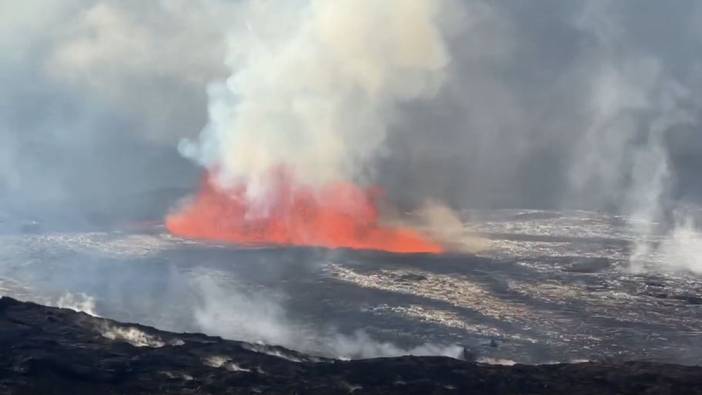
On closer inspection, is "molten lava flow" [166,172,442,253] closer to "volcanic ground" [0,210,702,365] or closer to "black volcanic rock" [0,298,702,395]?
"volcanic ground" [0,210,702,365]

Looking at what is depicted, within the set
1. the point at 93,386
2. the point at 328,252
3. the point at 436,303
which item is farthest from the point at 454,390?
the point at 328,252

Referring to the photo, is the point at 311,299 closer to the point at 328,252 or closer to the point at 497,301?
the point at 497,301

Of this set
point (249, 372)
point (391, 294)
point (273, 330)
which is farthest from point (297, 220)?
point (249, 372)

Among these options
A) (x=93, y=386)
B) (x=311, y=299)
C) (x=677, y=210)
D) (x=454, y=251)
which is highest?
(x=677, y=210)

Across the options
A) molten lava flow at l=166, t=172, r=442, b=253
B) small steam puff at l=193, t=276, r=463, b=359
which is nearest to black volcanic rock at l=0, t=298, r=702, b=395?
small steam puff at l=193, t=276, r=463, b=359

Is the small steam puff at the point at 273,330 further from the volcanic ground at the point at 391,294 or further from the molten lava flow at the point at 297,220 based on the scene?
the molten lava flow at the point at 297,220
